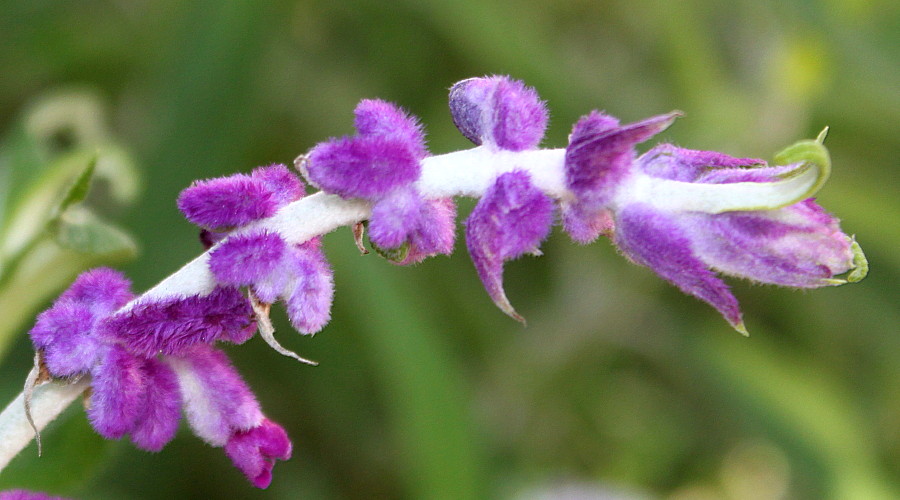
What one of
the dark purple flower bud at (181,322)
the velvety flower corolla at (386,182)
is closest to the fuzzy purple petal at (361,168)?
the velvety flower corolla at (386,182)

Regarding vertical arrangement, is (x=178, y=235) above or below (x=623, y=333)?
above

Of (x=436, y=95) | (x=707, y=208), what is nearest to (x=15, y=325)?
(x=707, y=208)

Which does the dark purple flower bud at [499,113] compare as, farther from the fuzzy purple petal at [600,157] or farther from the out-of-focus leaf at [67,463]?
the out-of-focus leaf at [67,463]

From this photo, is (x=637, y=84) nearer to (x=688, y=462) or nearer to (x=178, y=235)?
(x=688, y=462)

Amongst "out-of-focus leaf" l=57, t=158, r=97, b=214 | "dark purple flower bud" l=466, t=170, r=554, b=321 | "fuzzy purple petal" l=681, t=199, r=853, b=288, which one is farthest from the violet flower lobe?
"out-of-focus leaf" l=57, t=158, r=97, b=214

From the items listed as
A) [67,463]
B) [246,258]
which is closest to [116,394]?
[246,258]

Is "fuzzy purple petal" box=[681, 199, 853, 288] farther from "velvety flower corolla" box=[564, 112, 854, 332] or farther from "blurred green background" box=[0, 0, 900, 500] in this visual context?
"blurred green background" box=[0, 0, 900, 500]

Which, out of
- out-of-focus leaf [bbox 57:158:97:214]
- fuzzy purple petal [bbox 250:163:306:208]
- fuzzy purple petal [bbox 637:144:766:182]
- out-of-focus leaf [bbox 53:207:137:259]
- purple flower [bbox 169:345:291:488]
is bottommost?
out-of-focus leaf [bbox 53:207:137:259]

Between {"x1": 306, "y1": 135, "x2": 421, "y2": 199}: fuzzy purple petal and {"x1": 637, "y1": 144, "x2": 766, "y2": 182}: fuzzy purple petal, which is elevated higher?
{"x1": 306, "y1": 135, "x2": 421, "y2": 199}: fuzzy purple petal
